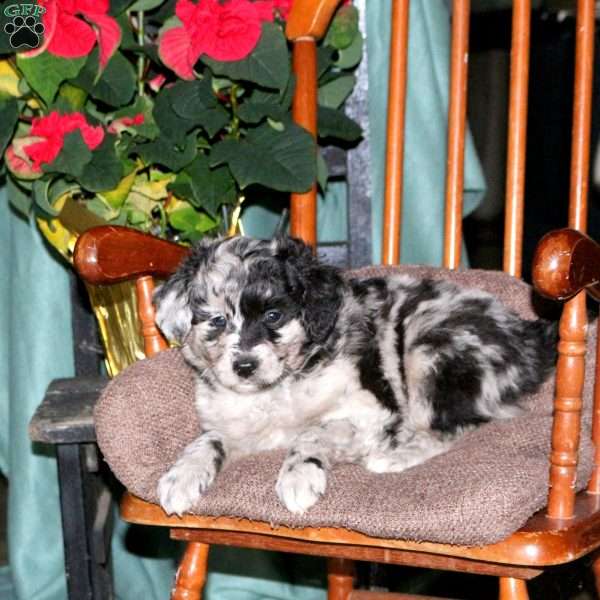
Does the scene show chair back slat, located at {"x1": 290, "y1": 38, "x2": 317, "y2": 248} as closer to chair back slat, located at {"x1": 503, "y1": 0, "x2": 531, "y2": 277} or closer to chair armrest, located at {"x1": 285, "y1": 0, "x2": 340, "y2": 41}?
chair armrest, located at {"x1": 285, "y1": 0, "x2": 340, "y2": 41}

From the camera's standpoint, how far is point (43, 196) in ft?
7.89

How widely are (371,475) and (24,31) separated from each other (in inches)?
54.7

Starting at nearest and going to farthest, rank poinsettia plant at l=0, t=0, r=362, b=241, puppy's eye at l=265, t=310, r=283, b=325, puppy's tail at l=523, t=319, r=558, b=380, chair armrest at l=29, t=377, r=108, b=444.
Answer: puppy's eye at l=265, t=310, r=283, b=325, puppy's tail at l=523, t=319, r=558, b=380, chair armrest at l=29, t=377, r=108, b=444, poinsettia plant at l=0, t=0, r=362, b=241

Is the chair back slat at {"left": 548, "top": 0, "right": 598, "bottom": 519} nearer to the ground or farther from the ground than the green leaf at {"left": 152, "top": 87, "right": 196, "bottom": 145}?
nearer to the ground

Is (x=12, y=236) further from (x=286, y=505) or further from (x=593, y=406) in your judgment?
(x=593, y=406)

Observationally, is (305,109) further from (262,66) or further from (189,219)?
(189,219)

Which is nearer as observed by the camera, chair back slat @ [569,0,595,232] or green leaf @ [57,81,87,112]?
chair back slat @ [569,0,595,232]

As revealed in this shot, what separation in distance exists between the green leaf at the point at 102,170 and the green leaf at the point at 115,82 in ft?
0.33

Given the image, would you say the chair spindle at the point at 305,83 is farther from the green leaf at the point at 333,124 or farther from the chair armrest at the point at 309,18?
the green leaf at the point at 333,124

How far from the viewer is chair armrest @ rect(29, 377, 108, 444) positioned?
2211mm

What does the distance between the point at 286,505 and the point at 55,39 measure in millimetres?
1238

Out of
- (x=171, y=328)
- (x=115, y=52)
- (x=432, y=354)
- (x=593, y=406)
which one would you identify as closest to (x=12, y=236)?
(x=115, y=52)

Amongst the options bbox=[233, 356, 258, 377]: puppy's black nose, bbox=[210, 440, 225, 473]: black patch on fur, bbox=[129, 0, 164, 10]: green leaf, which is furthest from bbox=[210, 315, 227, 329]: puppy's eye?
bbox=[129, 0, 164, 10]: green leaf

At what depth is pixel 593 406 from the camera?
183cm
